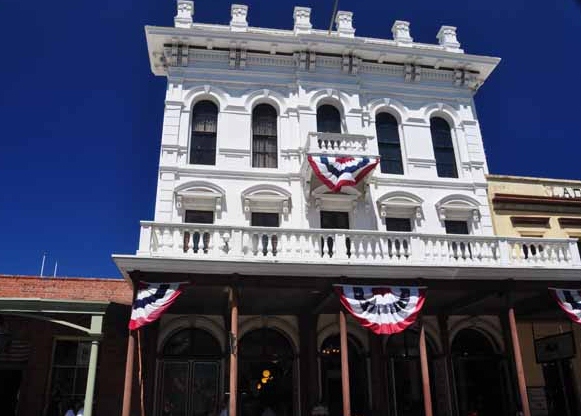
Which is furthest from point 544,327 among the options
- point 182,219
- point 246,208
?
point 182,219

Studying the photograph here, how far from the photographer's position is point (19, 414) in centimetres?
1370

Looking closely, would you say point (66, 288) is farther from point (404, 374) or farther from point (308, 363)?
point (404, 374)

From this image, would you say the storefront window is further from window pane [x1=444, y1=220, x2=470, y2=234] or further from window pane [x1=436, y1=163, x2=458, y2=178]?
window pane [x1=436, y1=163, x2=458, y2=178]

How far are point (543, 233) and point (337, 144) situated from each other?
7610 mm

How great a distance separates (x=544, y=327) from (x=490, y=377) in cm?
252

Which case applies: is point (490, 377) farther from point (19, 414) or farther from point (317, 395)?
point (19, 414)

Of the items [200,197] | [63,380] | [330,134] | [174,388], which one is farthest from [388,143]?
[63,380]

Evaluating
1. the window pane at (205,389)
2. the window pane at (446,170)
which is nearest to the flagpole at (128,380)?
the window pane at (205,389)

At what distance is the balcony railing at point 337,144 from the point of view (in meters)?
15.7

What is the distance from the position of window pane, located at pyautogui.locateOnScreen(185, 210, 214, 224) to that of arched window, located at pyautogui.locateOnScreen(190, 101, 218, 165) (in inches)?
69.6

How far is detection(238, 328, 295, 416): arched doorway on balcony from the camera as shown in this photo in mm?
14711

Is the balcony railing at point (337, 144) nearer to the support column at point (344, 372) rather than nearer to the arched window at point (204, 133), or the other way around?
the arched window at point (204, 133)

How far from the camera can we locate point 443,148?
18.3 m

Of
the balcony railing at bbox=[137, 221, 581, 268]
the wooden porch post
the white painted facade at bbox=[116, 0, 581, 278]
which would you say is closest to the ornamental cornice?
the white painted facade at bbox=[116, 0, 581, 278]
